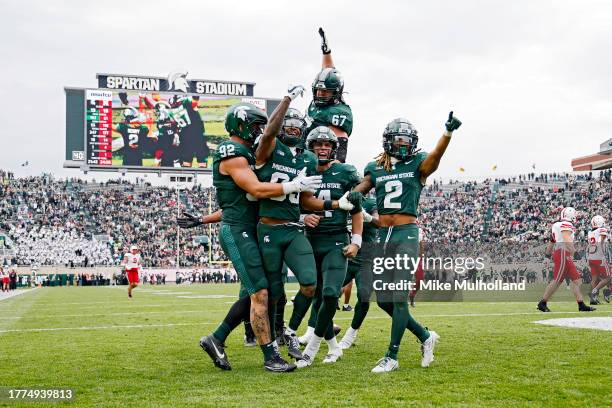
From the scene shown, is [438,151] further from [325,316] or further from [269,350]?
[269,350]

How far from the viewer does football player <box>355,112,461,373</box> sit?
677cm

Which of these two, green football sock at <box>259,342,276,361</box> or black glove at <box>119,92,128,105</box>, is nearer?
green football sock at <box>259,342,276,361</box>

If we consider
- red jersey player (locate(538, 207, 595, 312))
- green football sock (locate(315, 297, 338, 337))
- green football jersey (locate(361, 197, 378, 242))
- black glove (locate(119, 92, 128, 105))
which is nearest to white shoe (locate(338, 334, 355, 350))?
green football sock (locate(315, 297, 338, 337))

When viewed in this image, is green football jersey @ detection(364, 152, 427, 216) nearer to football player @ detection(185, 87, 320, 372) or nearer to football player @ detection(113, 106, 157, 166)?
football player @ detection(185, 87, 320, 372)

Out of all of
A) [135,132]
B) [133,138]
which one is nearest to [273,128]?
[133,138]

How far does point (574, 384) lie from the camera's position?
17.9 feet

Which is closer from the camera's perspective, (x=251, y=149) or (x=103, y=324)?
(x=251, y=149)

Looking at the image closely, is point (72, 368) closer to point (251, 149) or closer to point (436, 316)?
point (251, 149)

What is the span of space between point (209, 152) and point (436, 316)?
37.0m

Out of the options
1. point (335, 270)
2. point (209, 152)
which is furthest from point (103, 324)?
point (209, 152)

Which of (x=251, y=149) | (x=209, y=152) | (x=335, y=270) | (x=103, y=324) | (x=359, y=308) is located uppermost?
(x=209, y=152)

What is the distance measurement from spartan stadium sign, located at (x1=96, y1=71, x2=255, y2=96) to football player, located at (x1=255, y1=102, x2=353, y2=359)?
4274 centimetres

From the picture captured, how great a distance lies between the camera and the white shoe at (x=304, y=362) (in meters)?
6.88

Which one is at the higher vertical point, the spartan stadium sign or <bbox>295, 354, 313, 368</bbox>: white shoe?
the spartan stadium sign
